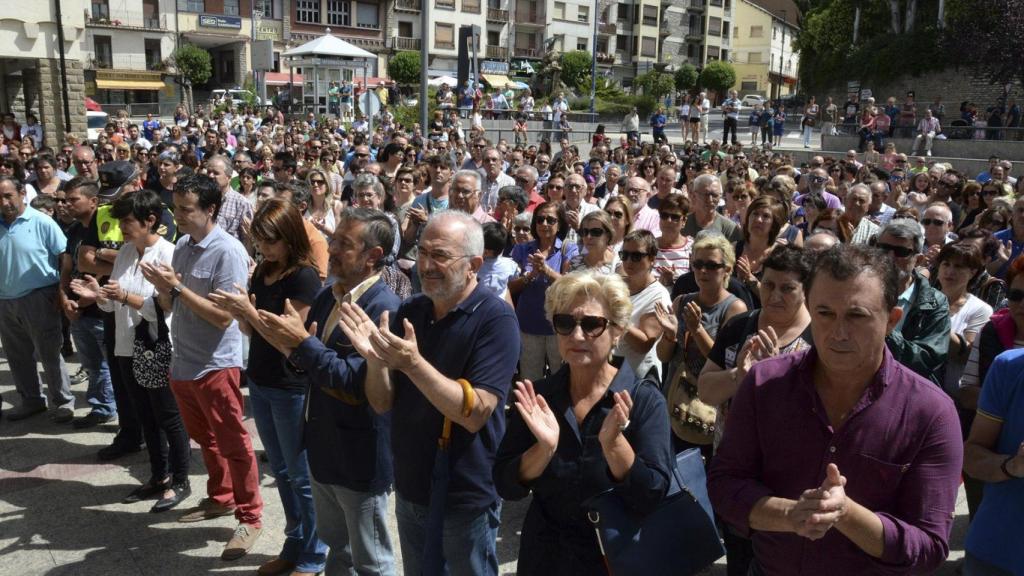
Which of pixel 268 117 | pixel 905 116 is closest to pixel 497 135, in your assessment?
pixel 268 117

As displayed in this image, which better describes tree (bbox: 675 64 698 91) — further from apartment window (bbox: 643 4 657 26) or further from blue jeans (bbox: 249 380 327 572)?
blue jeans (bbox: 249 380 327 572)

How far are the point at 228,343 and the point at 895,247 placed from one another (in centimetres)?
347

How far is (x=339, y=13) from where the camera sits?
59.8 m

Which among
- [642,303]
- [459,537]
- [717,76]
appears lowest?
[459,537]

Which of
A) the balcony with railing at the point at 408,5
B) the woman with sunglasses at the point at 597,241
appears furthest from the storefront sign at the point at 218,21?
the woman with sunglasses at the point at 597,241

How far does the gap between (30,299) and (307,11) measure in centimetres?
5751

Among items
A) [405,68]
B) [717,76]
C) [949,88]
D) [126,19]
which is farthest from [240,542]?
[717,76]

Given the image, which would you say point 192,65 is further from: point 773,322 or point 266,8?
point 773,322

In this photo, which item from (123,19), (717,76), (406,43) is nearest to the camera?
(123,19)

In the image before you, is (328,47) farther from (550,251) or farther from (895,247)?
(895,247)

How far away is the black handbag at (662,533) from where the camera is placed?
241 cm

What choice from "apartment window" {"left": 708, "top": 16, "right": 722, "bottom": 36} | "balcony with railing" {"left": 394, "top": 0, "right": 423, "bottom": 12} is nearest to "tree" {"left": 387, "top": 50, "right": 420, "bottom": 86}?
"balcony with railing" {"left": 394, "top": 0, "right": 423, "bottom": 12}

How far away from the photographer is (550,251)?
5918mm

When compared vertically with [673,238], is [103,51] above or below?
above
